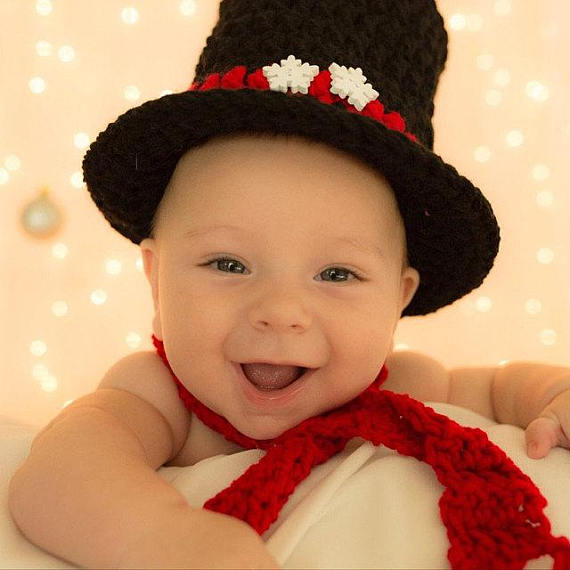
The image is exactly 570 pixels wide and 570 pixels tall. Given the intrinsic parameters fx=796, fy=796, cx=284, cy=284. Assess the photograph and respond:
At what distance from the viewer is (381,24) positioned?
41.3 inches

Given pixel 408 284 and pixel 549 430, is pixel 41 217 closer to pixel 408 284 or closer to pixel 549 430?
pixel 408 284

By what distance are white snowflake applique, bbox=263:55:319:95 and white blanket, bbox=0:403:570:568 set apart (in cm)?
44

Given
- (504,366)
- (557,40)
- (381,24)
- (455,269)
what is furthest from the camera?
(557,40)

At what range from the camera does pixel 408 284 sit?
1178 millimetres

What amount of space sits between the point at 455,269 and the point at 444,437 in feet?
1.15

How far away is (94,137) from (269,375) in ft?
2.65

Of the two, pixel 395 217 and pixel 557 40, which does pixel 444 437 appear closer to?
pixel 395 217

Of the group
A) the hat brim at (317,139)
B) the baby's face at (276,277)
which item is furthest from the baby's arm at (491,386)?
the baby's face at (276,277)

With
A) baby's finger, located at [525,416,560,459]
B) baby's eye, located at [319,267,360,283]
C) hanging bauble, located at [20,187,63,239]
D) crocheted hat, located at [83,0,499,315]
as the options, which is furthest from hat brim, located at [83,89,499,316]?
hanging bauble, located at [20,187,63,239]

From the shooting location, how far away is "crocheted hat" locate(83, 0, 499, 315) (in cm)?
93

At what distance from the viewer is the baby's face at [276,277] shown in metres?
0.95

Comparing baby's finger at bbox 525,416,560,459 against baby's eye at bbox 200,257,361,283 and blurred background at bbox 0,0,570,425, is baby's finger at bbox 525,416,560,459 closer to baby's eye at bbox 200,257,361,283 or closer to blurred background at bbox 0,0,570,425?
baby's eye at bbox 200,257,361,283

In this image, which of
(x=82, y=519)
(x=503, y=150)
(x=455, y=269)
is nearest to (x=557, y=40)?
(x=503, y=150)

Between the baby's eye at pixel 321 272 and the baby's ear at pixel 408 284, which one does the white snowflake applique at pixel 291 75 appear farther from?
the baby's ear at pixel 408 284
